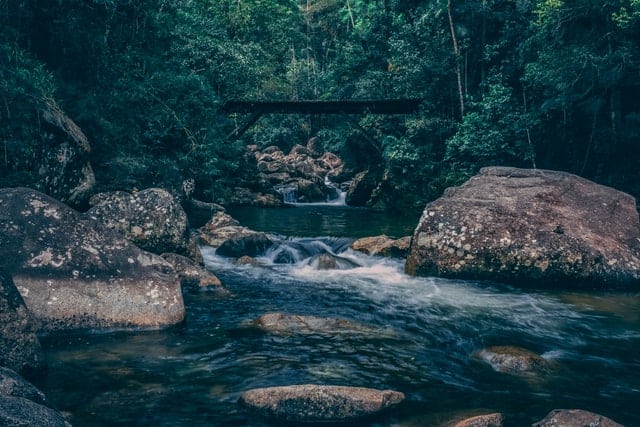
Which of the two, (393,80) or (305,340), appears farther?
(393,80)

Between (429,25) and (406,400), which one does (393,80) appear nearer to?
(429,25)

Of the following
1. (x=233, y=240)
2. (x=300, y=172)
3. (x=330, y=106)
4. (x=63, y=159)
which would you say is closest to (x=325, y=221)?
(x=330, y=106)

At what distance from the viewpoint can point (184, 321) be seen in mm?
6957

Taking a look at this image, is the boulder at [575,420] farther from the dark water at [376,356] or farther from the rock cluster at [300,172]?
the rock cluster at [300,172]

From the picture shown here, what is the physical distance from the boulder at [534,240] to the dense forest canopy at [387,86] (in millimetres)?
6782

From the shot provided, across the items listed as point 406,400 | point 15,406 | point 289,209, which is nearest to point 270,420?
point 406,400

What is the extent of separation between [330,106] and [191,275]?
15.8 metres

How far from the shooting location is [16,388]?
3.71m

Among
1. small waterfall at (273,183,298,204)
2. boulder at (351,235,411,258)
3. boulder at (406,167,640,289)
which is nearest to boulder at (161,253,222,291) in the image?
boulder at (406,167,640,289)

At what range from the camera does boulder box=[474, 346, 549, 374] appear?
5.69 meters

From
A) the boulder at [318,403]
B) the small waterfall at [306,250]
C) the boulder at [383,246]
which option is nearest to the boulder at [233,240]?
the small waterfall at [306,250]

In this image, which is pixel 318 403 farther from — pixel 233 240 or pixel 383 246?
pixel 233 240

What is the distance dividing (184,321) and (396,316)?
3.33m

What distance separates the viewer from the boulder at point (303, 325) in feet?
22.7
